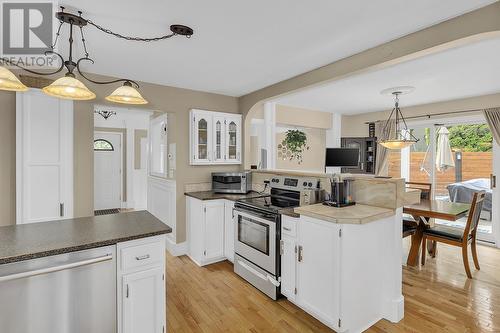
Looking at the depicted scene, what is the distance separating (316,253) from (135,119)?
20.0 feet

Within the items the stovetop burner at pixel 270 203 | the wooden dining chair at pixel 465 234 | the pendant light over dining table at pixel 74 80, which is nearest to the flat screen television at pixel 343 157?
the wooden dining chair at pixel 465 234

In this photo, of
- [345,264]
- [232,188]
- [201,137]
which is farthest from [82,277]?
[201,137]

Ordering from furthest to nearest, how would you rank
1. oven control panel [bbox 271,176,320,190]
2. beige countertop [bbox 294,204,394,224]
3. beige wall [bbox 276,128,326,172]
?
beige wall [bbox 276,128,326,172], oven control panel [bbox 271,176,320,190], beige countertop [bbox 294,204,394,224]

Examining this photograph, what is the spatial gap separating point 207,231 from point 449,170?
481cm

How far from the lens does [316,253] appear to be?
2.18 metres

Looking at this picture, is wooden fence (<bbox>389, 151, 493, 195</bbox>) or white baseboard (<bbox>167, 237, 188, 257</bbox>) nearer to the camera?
white baseboard (<bbox>167, 237, 188, 257</bbox>)

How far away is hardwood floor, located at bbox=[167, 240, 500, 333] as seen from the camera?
7.24 ft

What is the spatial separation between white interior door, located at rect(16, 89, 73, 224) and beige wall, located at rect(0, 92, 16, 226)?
14 cm

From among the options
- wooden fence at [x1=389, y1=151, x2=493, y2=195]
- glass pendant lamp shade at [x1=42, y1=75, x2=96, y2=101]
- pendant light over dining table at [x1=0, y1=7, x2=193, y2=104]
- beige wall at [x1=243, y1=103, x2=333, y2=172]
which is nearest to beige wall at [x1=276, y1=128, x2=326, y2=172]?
beige wall at [x1=243, y1=103, x2=333, y2=172]

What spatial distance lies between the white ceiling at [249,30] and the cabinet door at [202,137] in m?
0.78

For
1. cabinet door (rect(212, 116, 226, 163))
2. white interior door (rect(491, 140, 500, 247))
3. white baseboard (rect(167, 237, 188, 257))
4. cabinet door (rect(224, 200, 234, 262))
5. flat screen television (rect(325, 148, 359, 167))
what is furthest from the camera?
flat screen television (rect(325, 148, 359, 167))

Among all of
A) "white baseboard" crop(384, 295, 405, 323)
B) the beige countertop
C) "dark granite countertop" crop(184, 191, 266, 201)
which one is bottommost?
"white baseboard" crop(384, 295, 405, 323)

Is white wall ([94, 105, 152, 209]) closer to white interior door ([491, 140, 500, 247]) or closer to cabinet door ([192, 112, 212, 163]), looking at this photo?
cabinet door ([192, 112, 212, 163])

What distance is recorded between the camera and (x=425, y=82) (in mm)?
3613
